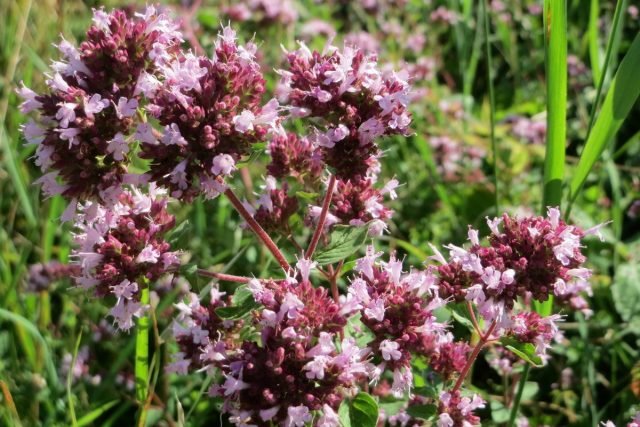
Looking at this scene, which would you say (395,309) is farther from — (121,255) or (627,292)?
(627,292)

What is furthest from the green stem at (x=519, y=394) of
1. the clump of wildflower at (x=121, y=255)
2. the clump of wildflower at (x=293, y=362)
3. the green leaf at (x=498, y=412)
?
the clump of wildflower at (x=121, y=255)

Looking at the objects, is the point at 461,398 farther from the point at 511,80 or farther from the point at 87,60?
the point at 511,80

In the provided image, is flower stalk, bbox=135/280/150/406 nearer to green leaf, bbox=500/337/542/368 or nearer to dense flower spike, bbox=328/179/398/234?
dense flower spike, bbox=328/179/398/234

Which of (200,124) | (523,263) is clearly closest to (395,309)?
(523,263)

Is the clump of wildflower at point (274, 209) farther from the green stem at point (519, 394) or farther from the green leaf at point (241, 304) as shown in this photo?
the green stem at point (519, 394)

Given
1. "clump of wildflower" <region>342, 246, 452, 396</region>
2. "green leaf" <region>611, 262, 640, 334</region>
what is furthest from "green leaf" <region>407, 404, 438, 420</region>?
"green leaf" <region>611, 262, 640, 334</region>

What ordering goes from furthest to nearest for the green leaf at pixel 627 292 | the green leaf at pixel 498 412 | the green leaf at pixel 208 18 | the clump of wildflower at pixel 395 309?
the green leaf at pixel 208 18, the green leaf at pixel 627 292, the green leaf at pixel 498 412, the clump of wildflower at pixel 395 309
